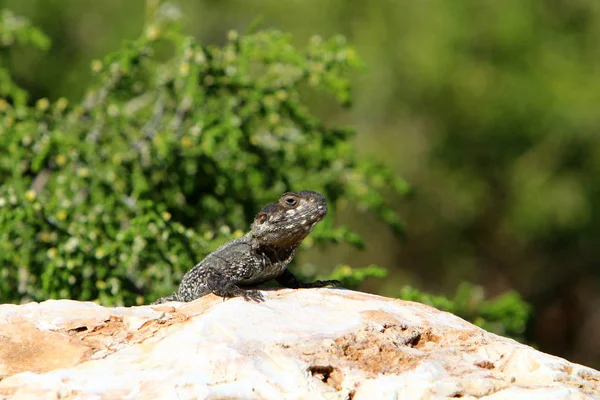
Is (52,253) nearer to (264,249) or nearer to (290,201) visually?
(264,249)

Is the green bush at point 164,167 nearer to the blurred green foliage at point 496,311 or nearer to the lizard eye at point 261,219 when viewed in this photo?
the blurred green foliage at point 496,311

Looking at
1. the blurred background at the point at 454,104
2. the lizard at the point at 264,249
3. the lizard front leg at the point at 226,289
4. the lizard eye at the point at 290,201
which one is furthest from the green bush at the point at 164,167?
the blurred background at the point at 454,104

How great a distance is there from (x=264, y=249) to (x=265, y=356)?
1807 millimetres

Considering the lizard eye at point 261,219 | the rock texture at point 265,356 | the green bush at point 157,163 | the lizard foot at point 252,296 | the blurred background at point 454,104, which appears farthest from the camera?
the blurred background at point 454,104

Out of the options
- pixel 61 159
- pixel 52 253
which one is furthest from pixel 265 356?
pixel 61 159

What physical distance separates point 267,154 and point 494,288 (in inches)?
369

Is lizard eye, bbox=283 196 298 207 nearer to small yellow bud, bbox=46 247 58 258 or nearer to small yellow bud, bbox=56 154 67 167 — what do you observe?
small yellow bud, bbox=46 247 58 258

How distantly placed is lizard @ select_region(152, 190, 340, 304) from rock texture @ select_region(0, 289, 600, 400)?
0.75m

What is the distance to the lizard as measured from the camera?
5.26 m

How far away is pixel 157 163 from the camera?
24.3ft

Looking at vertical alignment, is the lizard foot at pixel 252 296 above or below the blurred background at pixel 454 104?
below

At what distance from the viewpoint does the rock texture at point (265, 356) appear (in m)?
3.64

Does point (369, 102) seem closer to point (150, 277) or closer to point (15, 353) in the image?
point (150, 277)

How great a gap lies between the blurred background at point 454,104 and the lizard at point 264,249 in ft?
29.4
